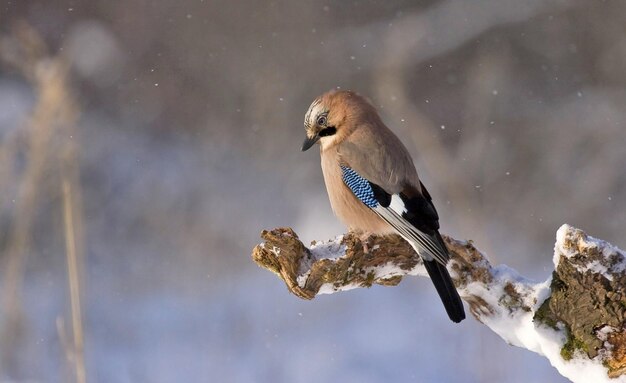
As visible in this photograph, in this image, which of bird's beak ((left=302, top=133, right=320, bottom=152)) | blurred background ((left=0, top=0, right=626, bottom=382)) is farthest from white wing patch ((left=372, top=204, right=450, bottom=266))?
blurred background ((left=0, top=0, right=626, bottom=382))

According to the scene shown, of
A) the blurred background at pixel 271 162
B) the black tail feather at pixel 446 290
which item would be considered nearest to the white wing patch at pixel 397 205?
the black tail feather at pixel 446 290

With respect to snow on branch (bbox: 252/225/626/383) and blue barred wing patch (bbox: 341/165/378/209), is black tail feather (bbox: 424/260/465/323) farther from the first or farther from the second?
blue barred wing patch (bbox: 341/165/378/209)

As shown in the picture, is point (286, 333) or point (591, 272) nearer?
point (591, 272)

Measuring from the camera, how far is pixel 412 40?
5.64 metres

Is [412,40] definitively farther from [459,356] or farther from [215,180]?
[459,356]

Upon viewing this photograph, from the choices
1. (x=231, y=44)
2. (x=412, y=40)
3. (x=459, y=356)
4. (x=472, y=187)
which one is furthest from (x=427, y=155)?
(x=231, y=44)

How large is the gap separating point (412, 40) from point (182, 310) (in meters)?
2.35

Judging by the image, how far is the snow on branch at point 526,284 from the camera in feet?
6.00

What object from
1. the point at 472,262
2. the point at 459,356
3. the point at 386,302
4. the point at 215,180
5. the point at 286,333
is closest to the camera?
the point at 472,262

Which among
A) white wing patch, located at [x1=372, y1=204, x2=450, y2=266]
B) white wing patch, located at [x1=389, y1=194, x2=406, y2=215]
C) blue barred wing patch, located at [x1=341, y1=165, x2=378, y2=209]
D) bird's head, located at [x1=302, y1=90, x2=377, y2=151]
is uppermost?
bird's head, located at [x1=302, y1=90, x2=377, y2=151]

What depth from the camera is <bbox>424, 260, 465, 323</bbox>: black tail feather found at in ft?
6.86

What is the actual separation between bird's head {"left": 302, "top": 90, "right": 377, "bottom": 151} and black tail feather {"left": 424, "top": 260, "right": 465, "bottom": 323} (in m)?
0.56

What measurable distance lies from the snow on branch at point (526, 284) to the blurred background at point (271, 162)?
1.67 m

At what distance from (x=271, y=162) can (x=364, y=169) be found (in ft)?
9.78
